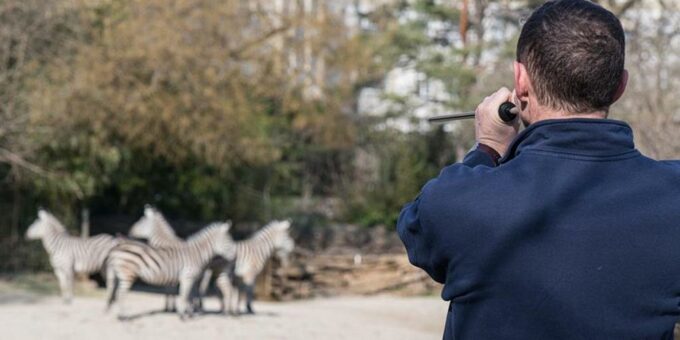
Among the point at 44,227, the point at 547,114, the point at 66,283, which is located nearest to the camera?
the point at 547,114

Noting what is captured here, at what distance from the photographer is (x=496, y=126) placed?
2207 mm

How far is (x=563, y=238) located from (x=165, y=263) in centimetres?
1278

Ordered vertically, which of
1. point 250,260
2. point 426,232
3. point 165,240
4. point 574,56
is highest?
point 574,56

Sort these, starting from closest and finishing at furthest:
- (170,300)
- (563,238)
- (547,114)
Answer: (563,238)
(547,114)
(170,300)

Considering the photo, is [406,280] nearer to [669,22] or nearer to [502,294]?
[669,22]

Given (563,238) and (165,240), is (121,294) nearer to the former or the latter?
(165,240)

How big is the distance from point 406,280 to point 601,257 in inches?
762

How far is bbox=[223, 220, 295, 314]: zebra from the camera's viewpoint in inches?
595

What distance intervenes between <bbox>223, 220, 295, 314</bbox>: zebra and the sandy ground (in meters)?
0.32

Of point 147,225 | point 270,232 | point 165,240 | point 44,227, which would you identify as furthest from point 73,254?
point 270,232

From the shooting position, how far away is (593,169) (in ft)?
6.57

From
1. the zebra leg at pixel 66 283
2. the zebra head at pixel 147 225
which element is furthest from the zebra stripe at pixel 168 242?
the zebra leg at pixel 66 283

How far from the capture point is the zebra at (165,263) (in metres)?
14.4

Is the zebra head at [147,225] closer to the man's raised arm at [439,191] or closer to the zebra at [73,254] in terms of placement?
the zebra at [73,254]
